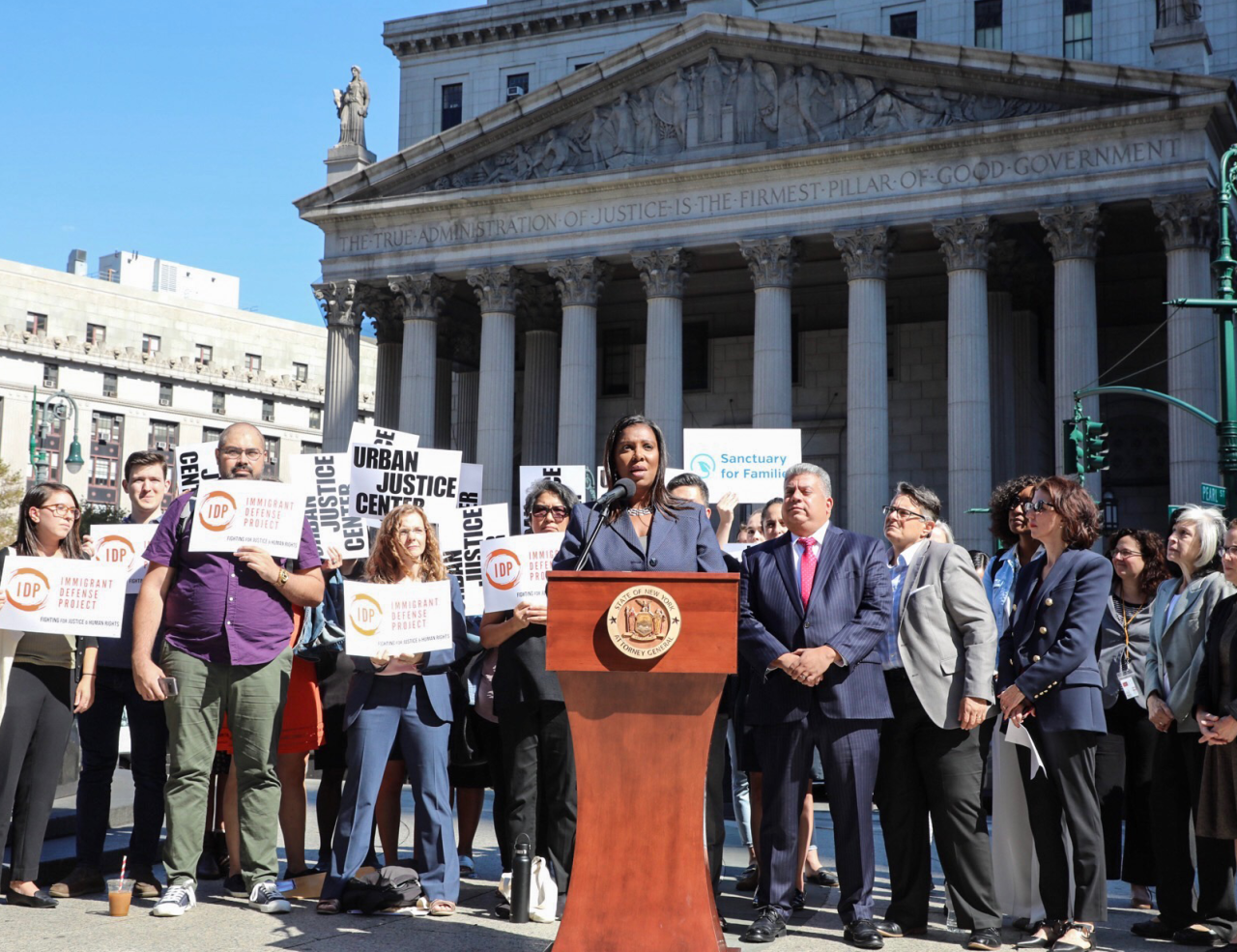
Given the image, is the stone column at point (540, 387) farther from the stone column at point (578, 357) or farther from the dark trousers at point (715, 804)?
the dark trousers at point (715, 804)

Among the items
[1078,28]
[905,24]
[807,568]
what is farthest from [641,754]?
[905,24]

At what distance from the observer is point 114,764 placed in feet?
30.8

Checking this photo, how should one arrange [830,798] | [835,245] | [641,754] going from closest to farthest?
1. [641,754]
2. [830,798]
3. [835,245]

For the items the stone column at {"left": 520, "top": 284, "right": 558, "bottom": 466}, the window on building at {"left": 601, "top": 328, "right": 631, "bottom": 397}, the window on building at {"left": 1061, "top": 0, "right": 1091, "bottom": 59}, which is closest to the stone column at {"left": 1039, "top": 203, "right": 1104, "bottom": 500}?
the window on building at {"left": 1061, "top": 0, "right": 1091, "bottom": 59}

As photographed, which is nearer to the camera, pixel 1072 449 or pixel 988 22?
pixel 1072 449

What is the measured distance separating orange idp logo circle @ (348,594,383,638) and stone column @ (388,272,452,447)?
108 feet

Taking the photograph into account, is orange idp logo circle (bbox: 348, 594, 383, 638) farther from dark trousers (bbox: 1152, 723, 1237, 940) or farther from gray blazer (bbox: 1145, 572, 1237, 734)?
dark trousers (bbox: 1152, 723, 1237, 940)

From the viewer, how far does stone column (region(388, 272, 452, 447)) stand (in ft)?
137

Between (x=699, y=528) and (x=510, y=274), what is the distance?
34.2 m

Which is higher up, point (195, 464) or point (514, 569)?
point (195, 464)

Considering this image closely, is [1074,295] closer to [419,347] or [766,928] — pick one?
[419,347]

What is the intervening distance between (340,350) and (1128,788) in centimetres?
3590

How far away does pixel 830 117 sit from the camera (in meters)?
37.9

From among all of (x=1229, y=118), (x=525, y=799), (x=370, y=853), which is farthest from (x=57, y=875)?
(x=1229, y=118)
